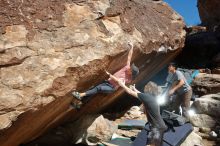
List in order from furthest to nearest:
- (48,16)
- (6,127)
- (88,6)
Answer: (88,6)
(48,16)
(6,127)

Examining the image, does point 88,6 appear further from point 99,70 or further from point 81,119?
point 81,119

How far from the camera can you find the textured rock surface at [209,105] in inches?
333

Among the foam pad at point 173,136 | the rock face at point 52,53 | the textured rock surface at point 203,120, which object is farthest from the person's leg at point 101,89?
the textured rock surface at point 203,120

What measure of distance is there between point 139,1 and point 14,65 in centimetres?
463

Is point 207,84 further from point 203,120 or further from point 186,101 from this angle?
point 186,101

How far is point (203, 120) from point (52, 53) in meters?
4.85

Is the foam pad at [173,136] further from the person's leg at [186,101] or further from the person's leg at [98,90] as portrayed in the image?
the person's leg at [98,90]

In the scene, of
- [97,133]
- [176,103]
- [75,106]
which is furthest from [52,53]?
[176,103]

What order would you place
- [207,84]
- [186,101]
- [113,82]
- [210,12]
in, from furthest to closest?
[210,12], [207,84], [186,101], [113,82]

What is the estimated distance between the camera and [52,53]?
17.6 feet

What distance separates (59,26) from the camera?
556 cm

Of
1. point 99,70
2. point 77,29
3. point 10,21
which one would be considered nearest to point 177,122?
point 99,70

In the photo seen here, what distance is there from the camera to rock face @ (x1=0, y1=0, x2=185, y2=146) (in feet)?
16.2

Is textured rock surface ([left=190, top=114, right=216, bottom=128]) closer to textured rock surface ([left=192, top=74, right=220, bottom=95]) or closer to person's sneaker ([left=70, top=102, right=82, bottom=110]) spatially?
textured rock surface ([left=192, top=74, right=220, bottom=95])
